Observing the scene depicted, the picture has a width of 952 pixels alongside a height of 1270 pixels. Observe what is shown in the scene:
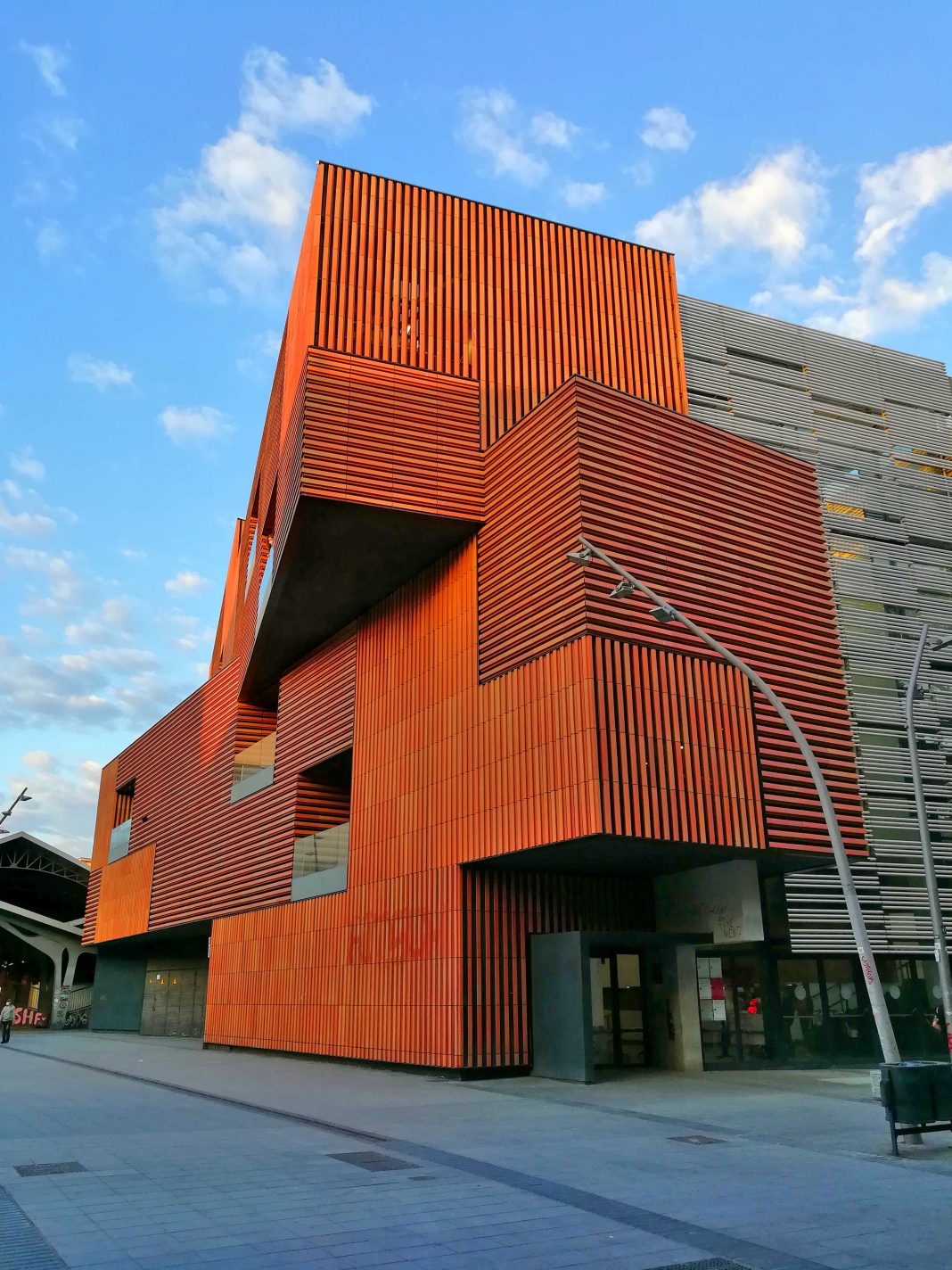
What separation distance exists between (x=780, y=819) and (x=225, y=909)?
20.2m

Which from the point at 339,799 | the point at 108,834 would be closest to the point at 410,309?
the point at 339,799

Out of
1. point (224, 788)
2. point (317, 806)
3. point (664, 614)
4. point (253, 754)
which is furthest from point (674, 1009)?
point (224, 788)

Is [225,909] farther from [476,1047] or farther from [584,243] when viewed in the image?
[584,243]

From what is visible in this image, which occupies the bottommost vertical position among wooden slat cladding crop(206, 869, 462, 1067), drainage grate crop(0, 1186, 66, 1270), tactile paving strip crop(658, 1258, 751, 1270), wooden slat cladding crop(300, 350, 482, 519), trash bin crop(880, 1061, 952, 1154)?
tactile paving strip crop(658, 1258, 751, 1270)

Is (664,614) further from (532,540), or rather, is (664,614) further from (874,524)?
(874,524)

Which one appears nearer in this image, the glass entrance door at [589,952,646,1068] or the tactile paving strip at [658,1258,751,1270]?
the tactile paving strip at [658,1258,751,1270]

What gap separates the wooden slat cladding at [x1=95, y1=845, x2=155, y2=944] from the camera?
40250 millimetres

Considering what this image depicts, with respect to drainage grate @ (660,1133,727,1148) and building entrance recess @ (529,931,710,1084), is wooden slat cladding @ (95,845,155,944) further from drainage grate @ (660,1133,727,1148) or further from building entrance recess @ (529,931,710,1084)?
drainage grate @ (660,1133,727,1148)

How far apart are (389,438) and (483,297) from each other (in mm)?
5484

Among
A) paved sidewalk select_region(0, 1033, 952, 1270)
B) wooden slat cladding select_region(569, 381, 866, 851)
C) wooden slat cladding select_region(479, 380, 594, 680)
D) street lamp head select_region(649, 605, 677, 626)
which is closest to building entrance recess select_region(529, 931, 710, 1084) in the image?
paved sidewalk select_region(0, 1033, 952, 1270)

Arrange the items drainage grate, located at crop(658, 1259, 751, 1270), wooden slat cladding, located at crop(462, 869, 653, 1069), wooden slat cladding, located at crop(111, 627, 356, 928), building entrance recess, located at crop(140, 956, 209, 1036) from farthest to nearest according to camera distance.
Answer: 1. building entrance recess, located at crop(140, 956, 209, 1036)
2. wooden slat cladding, located at crop(111, 627, 356, 928)
3. wooden slat cladding, located at crop(462, 869, 653, 1069)
4. drainage grate, located at crop(658, 1259, 751, 1270)

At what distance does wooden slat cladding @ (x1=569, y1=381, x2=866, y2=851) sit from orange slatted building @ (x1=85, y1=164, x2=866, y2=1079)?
66mm

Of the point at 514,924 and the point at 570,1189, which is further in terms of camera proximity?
the point at 514,924

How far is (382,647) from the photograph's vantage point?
2480 centimetres
